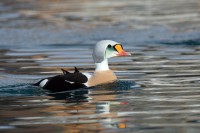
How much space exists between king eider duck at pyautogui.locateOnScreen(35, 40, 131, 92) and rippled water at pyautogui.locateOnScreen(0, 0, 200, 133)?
123 mm

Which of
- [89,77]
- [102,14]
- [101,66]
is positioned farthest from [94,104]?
[102,14]

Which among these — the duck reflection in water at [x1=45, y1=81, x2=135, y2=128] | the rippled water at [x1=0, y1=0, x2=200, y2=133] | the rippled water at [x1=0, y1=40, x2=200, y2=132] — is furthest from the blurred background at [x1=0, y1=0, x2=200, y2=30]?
the duck reflection in water at [x1=45, y1=81, x2=135, y2=128]

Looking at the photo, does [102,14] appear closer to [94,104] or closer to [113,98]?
[113,98]

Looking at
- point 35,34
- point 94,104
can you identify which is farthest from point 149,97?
point 35,34

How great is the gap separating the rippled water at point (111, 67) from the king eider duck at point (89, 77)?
123 millimetres

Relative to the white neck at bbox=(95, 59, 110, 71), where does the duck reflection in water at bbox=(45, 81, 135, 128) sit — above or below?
below

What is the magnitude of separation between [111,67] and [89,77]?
350 centimetres

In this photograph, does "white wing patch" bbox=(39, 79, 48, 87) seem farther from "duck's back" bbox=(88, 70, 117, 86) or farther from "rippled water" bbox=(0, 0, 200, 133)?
"duck's back" bbox=(88, 70, 117, 86)

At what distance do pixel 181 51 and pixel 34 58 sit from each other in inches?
144

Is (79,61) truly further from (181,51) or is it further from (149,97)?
(149,97)

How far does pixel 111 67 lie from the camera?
1777cm

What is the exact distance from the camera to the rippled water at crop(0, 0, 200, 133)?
1082cm

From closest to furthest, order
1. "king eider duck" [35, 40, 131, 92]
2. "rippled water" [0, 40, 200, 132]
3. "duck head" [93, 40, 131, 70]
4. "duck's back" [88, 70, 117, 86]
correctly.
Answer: "rippled water" [0, 40, 200, 132] < "king eider duck" [35, 40, 131, 92] < "duck's back" [88, 70, 117, 86] < "duck head" [93, 40, 131, 70]

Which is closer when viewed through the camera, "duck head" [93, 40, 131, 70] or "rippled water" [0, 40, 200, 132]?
"rippled water" [0, 40, 200, 132]
